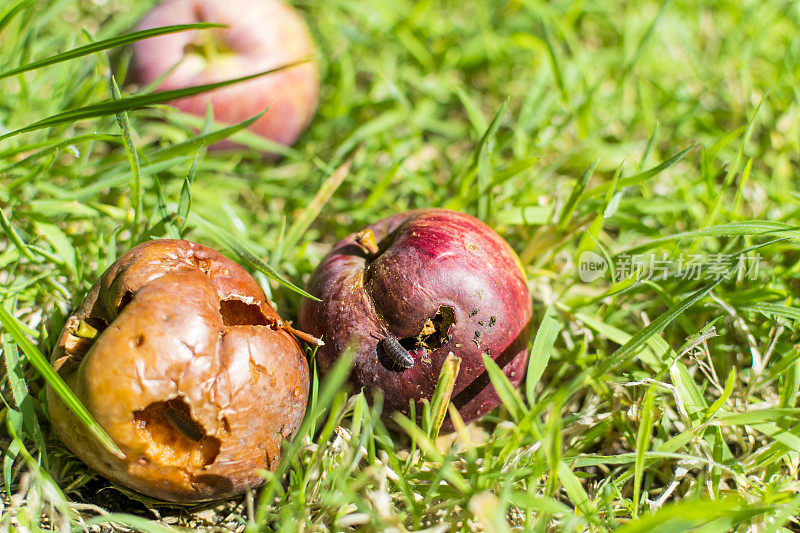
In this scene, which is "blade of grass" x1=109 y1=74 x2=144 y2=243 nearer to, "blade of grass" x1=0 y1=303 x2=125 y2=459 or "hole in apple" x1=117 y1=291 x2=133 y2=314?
"hole in apple" x1=117 y1=291 x2=133 y2=314

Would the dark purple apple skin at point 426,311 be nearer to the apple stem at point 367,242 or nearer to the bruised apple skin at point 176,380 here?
the apple stem at point 367,242

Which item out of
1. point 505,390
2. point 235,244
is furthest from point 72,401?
point 505,390

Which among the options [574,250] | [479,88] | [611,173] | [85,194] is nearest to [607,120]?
[611,173]

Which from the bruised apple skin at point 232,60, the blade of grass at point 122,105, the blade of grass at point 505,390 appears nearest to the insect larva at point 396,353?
the blade of grass at point 505,390

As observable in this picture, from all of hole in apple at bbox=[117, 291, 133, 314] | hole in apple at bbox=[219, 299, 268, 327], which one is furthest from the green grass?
hole in apple at bbox=[117, 291, 133, 314]

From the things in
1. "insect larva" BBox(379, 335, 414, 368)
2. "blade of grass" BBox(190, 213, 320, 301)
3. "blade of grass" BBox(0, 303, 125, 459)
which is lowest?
"insect larva" BBox(379, 335, 414, 368)

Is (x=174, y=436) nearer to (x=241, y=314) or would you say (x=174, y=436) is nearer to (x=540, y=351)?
(x=241, y=314)
